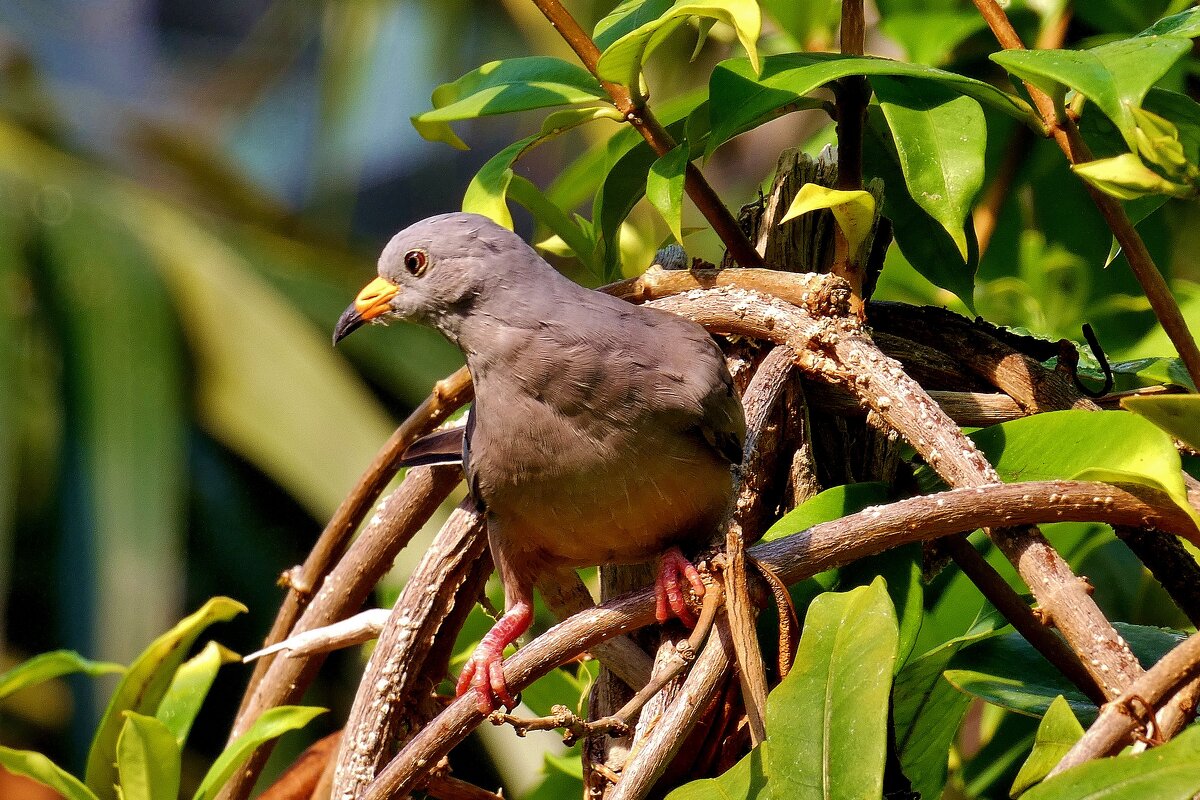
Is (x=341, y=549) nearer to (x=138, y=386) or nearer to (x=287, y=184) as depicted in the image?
(x=138, y=386)

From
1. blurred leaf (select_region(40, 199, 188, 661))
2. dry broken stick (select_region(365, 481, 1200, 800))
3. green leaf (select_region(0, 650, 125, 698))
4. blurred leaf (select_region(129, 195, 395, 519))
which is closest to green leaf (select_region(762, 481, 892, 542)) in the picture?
dry broken stick (select_region(365, 481, 1200, 800))

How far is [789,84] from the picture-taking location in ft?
5.23

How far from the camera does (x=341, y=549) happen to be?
2076 mm

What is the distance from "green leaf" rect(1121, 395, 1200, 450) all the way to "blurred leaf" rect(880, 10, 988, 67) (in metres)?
1.31

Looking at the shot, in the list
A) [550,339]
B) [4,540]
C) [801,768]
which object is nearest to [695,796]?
[801,768]

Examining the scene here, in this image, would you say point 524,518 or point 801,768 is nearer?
point 801,768

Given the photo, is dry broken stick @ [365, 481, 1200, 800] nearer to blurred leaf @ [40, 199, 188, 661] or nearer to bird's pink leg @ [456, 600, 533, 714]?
bird's pink leg @ [456, 600, 533, 714]

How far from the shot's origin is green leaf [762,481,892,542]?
1.61 m

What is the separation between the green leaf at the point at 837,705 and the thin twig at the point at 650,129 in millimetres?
782

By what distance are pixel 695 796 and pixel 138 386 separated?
355 centimetres

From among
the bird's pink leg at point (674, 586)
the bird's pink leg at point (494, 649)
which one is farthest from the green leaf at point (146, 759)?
the bird's pink leg at point (674, 586)

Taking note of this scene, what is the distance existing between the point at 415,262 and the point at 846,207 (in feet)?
2.43

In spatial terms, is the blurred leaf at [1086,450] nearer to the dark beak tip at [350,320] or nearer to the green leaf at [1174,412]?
the green leaf at [1174,412]

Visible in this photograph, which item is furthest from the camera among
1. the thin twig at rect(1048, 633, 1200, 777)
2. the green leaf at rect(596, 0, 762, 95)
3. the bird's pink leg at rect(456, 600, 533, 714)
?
the bird's pink leg at rect(456, 600, 533, 714)
